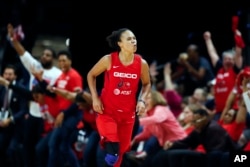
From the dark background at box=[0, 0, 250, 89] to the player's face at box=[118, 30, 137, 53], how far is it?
4361mm

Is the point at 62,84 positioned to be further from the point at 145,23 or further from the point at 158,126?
the point at 145,23

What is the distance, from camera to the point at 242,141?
8.91 metres

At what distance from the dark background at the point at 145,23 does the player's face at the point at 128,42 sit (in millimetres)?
4361

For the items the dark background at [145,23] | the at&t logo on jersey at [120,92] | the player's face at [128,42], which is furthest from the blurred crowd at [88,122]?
the dark background at [145,23]

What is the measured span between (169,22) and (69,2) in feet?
8.03

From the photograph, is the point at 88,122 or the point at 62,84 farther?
the point at 88,122

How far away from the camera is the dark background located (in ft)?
39.7

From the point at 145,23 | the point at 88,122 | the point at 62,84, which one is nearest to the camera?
the point at 62,84

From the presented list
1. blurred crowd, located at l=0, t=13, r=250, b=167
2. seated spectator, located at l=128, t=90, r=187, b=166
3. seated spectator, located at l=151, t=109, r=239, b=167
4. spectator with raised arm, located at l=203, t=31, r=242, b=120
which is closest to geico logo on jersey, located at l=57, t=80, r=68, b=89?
blurred crowd, located at l=0, t=13, r=250, b=167

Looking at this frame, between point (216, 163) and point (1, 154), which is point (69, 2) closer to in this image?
point (1, 154)

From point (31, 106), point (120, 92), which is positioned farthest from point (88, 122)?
point (120, 92)

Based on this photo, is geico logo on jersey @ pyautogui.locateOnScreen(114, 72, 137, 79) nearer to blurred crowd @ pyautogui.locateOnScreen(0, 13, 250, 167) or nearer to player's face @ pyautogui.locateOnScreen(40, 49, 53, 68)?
blurred crowd @ pyautogui.locateOnScreen(0, 13, 250, 167)

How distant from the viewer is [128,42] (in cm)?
742

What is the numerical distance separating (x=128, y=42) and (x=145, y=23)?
5.28 m
